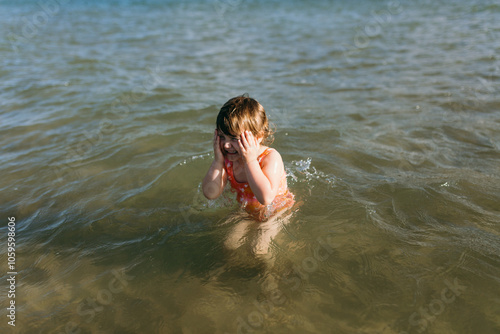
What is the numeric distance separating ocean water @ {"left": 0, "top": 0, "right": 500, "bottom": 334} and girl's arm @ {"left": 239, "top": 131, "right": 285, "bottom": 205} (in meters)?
0.48

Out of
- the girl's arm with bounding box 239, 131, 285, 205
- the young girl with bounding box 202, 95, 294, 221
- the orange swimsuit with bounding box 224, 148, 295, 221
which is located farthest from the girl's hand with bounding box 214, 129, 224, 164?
the girl's arm with bounding box 239, 131, 285, 205

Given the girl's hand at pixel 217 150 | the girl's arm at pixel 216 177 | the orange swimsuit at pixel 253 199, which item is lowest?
the orange swimsuit at pixel 253 199

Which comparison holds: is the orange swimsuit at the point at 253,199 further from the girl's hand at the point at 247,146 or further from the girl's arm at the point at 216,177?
the girl's hand at the point at 247,146

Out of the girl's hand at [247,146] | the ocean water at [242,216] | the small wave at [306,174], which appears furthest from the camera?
the small wave at [306,174]

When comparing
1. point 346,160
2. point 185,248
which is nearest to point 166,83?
point 346,160

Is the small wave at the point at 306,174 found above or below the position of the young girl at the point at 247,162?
below

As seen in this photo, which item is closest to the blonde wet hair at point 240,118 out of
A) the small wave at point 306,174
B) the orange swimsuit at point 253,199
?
the orange swimsuit at point 253,199

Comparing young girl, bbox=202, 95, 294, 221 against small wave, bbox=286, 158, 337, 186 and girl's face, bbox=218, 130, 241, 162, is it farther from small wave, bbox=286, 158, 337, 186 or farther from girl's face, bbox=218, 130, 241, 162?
small wave, bbox=286, 158, 337, 186

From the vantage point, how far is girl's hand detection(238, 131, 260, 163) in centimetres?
330

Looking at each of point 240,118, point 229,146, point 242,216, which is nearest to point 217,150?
point 229,146

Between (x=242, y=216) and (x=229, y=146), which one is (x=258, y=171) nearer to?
(x=229, y=146)

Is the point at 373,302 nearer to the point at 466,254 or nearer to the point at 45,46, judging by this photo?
the point at 466,254

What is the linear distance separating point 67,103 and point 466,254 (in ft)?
22.8

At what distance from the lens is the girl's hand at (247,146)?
3303 mm
